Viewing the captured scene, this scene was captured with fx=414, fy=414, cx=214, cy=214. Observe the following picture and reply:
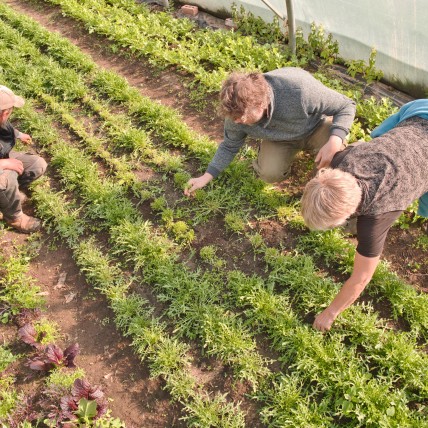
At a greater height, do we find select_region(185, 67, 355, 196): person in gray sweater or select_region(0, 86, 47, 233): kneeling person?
select_region(185, 67, 355, 196): person in gray sweater

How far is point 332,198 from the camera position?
2.28 meters

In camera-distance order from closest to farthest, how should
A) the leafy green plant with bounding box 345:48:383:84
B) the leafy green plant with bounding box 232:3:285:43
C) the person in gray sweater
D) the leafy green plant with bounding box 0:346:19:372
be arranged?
the person in gray sweater
the leafy green plant with bounding box 0:346:19:372
the leafy green plant with bounding box 345:48:383:84
the leafy green plant with bounding box 232:3:285:43

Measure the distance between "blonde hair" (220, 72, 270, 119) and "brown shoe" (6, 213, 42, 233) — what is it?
2.19 meters

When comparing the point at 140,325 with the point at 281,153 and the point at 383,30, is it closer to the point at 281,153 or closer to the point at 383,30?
the point at 281,153

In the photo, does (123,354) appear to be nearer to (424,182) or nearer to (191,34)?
(424,182)

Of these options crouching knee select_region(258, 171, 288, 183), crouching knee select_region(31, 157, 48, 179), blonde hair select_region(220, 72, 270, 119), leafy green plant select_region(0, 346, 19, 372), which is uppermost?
blonde hair select_region(220, 72, 270, 119)

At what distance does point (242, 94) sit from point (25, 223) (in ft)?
7.97

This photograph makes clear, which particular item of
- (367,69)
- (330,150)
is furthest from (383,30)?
(330,150)

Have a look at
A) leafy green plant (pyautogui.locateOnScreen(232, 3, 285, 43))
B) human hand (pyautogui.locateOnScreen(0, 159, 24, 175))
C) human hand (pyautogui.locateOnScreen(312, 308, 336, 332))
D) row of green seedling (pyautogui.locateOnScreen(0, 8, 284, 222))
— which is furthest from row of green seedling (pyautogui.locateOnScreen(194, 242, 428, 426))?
leafy green plant (pyautogui.locateOnScreen(232, 3, 285, 43))

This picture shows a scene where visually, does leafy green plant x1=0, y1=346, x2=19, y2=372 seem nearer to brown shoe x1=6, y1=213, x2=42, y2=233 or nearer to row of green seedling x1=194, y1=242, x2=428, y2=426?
brown shoe x1=6, y1=213, x2=42, y2=233

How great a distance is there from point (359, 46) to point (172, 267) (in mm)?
3295

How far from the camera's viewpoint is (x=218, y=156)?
348 centimetres

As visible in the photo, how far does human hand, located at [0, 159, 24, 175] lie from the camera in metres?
3.73

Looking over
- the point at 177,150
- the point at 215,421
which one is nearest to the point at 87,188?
the point at 177,150
